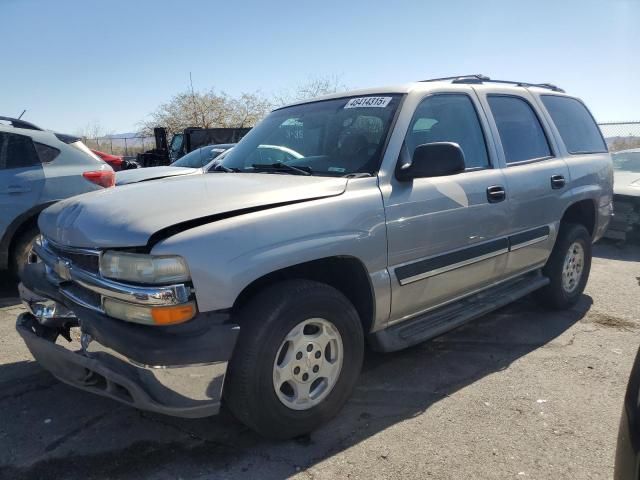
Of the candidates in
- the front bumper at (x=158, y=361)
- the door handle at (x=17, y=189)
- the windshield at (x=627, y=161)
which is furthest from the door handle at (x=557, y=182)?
the windshield at (x=627, y=161)

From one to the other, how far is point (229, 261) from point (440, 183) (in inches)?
62.9

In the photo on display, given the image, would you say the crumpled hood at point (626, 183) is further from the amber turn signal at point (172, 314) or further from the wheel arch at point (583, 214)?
the amber turn signal at point (172, 314)

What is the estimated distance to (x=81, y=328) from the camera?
8.25ft

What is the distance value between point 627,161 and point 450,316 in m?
7.60

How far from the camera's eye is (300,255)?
2600mm

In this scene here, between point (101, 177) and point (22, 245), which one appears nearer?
point (22, 245)

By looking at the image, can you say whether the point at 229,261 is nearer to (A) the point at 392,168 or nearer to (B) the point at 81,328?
(B) the point at 81,328

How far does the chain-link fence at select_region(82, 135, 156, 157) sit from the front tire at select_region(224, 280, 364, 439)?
33905mm

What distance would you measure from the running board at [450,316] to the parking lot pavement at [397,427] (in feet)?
1.21

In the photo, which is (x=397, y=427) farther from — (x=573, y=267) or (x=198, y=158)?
(x=198, y=158)

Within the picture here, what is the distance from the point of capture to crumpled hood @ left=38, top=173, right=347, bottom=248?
2.42 m

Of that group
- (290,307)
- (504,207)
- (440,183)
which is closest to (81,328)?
(290,307)

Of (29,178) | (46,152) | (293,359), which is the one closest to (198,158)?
(46,152)

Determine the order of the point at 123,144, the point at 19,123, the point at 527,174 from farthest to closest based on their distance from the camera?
the point at 123,144
the point at 19,123
the point at 527,174
